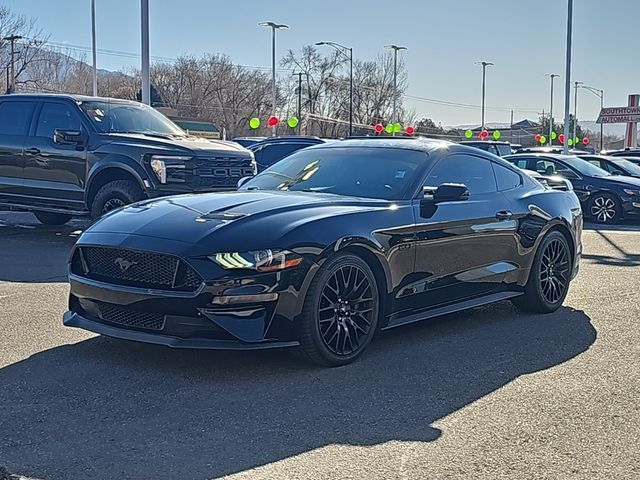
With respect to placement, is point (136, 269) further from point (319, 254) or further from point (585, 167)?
point (585, 167)

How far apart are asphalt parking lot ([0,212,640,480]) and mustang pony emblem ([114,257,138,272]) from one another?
631mm

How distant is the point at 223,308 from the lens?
4.98 metres

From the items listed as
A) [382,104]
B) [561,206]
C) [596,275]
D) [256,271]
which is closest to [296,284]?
[256,271]

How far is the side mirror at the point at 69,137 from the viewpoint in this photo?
11.0 metres

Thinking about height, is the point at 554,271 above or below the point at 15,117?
below

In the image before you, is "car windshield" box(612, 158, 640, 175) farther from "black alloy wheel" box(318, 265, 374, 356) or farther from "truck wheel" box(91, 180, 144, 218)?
"black alloy wheel" box(318, 265, 374, 356)

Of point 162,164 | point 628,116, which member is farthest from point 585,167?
point 628,116

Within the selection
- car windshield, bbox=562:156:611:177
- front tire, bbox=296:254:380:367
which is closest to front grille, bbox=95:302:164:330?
front tire, bbox=296:254:380:367

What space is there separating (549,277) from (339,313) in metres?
2.83

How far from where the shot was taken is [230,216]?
17.7ft

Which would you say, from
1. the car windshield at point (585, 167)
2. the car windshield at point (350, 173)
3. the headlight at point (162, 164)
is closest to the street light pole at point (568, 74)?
the car windshield at point (585, 167)

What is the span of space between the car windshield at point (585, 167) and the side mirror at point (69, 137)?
35.8 feet

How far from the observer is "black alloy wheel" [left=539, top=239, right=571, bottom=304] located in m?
7.42

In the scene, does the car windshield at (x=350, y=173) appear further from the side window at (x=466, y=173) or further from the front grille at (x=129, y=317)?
the front grille at (x=129, y=317)
